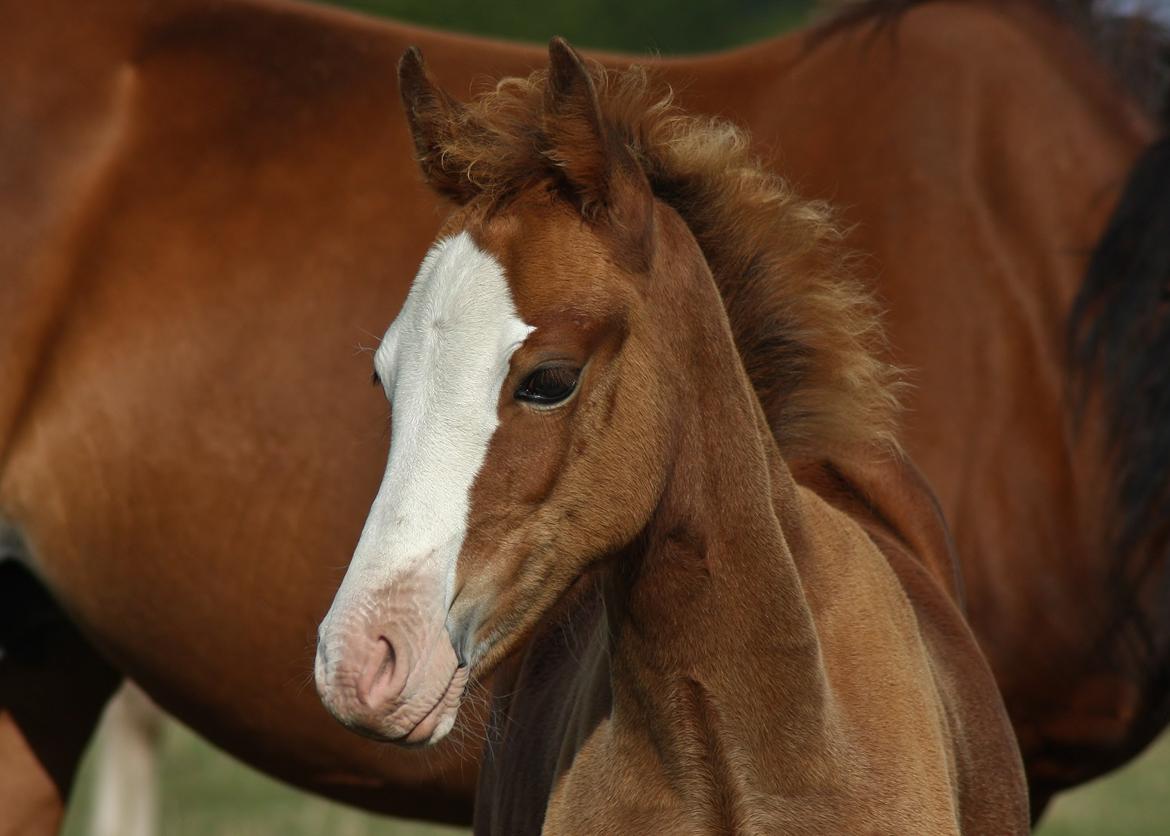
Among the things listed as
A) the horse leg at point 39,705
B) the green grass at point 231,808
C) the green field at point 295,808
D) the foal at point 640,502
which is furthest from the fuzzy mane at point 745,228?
the green field at point 295,808

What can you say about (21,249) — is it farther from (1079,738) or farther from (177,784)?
(177,784)

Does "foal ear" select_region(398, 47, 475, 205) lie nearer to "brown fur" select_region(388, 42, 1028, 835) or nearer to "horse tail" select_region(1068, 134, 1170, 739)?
"brown fur" select_region(388, 42, 1028, 835)

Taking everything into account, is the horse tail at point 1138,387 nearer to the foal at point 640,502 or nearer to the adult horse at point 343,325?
the adult horse at point 343,325

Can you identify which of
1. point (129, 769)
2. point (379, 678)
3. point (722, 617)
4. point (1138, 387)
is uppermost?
point (379, 678)

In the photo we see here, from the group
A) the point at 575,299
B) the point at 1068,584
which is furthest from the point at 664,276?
the point at 1068,584

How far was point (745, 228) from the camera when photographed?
93.5 inches

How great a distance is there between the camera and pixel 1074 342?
10.6 feet

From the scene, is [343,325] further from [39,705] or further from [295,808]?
[295,808]

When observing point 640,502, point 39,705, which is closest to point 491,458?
point 640,502

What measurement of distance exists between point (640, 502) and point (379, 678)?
0.43 meters

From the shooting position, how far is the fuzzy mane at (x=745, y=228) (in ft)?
7.20

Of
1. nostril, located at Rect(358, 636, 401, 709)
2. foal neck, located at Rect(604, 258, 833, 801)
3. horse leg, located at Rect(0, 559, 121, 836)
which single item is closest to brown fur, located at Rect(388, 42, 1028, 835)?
foal neck, located at Rect(604, 258, 833, 801)

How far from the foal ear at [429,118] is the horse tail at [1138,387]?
1.45 meters

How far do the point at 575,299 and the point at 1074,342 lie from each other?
4.94ft
